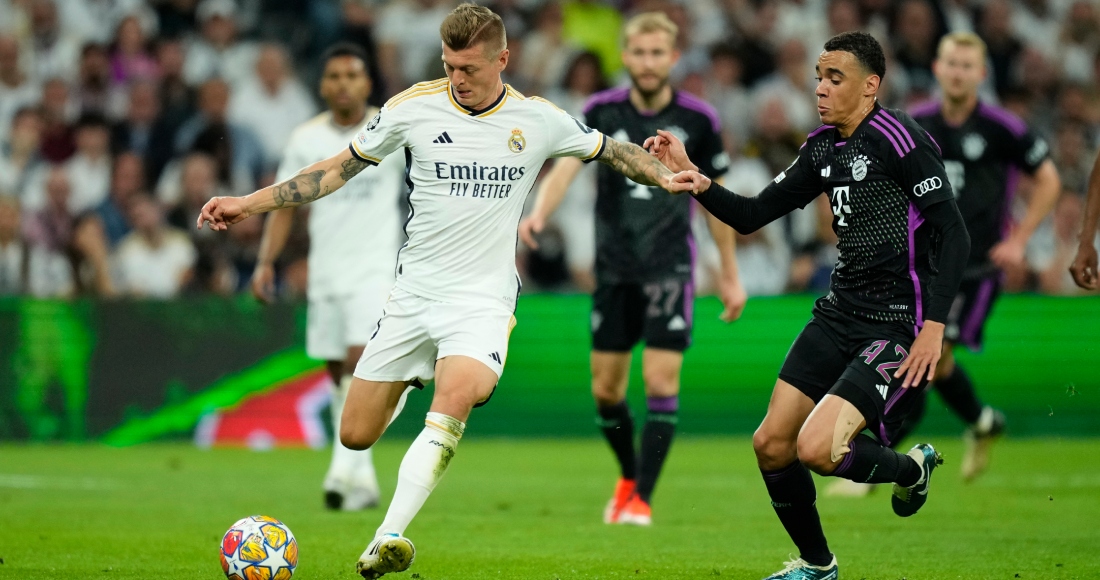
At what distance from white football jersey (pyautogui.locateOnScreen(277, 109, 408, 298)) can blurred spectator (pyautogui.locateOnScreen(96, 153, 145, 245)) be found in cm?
631

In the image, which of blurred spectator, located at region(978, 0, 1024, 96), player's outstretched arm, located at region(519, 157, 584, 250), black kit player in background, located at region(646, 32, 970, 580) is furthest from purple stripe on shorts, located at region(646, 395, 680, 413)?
blurred spectator, located at region(978, 0, 1024, 96)

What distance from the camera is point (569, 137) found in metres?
7.17

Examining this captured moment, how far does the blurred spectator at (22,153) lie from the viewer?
16.3 m

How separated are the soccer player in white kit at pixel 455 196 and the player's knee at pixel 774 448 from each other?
4.07 feet

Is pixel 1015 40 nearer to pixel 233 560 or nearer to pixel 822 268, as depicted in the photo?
pixel 822 268

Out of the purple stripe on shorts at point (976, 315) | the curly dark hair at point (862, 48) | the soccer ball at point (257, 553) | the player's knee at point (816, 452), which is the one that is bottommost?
the soccer ball at point (257, 553)

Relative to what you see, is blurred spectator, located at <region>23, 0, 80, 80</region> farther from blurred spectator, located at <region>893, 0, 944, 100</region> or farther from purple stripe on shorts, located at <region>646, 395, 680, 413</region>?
purple stripe on shorts, located at <region>646, 395, 680, 413</region>

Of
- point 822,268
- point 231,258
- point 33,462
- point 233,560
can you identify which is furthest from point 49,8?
point 233,560

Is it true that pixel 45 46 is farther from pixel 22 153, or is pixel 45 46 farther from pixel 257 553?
pixel 257 553

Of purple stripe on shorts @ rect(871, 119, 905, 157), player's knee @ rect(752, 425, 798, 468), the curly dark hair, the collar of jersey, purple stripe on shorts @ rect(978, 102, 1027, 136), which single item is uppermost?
the curly dark hair

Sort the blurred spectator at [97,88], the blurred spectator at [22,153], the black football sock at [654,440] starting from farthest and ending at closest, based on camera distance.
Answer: the blurred spectator at [97,88] → the blurred spectator at [22,153] → the black football sock at [654,440]

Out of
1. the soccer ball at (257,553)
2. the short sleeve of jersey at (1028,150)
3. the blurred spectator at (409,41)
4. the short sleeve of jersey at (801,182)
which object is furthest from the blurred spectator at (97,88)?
the short sleeve of jersey at (801,182)

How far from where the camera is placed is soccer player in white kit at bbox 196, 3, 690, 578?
6887 millimetres

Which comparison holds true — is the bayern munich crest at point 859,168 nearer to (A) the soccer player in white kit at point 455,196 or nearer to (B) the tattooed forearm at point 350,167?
(A) the soccer player in white kit at point 455,196
